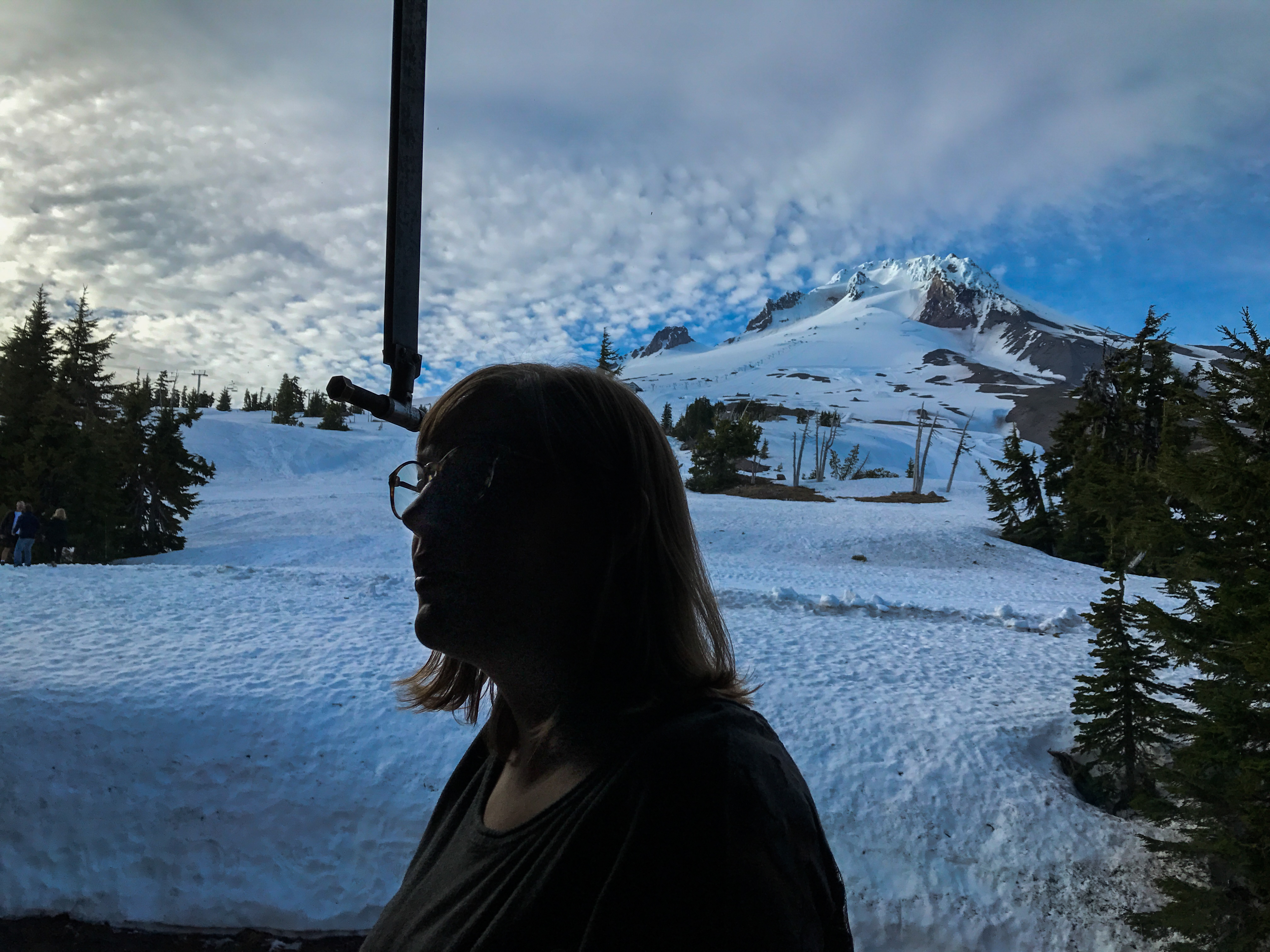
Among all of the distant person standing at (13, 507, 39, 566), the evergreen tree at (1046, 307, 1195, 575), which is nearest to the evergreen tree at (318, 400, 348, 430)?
the distant person standing at (13, 507, 39, 566)

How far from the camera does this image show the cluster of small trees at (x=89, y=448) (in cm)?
1652

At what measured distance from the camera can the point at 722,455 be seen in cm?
3725

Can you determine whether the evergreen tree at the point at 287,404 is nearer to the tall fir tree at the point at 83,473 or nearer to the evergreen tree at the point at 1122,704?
the tall fir tree at the point at 83,473

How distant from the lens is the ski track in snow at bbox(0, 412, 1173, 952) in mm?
5066

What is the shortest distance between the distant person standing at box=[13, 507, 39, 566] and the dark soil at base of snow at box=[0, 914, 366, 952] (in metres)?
13.3

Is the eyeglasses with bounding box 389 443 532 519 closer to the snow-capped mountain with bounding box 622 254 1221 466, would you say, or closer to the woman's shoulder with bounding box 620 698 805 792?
the woman's shoulder with bounding box 620 698 805 792

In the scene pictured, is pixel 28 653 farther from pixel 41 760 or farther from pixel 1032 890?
pixel 1032 890

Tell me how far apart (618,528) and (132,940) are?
235 inches

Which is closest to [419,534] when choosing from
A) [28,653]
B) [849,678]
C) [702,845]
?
[702,845]

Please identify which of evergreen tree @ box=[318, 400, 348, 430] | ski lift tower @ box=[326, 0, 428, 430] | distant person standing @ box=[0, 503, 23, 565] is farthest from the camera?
evergreen tree @ box=[318, 400, 348, 430]

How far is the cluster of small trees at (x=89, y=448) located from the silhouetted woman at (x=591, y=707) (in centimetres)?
2047

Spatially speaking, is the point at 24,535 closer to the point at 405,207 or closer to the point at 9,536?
the point at 9,536

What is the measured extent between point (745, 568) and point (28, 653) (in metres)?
14.3

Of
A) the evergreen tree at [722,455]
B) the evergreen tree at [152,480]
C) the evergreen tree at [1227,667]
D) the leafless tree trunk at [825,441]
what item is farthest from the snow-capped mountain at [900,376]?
the evergreen tree at [1227,667]
